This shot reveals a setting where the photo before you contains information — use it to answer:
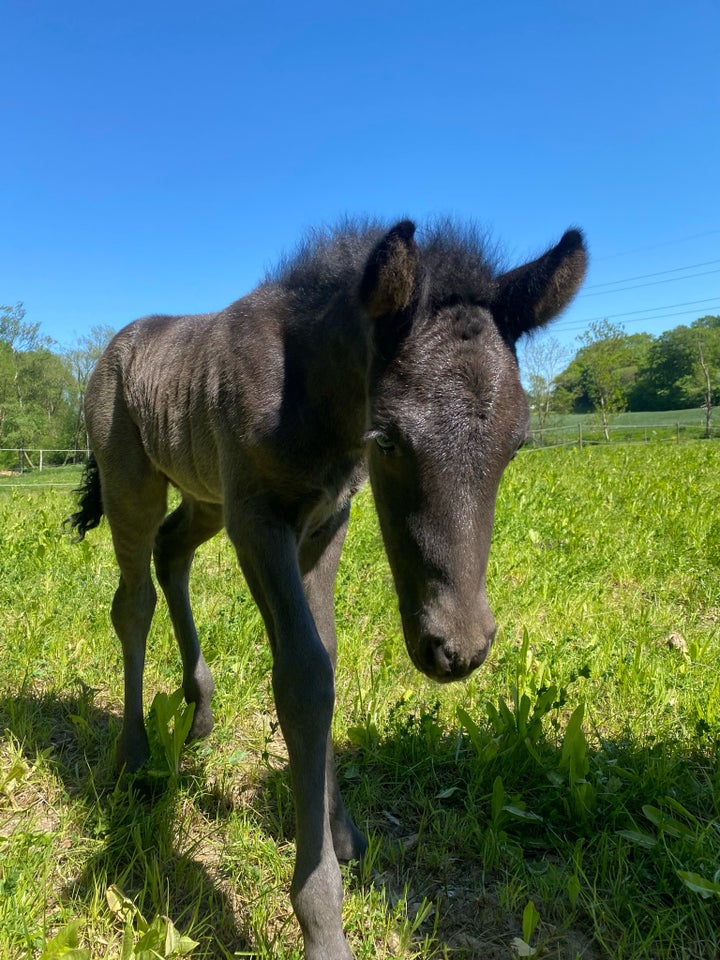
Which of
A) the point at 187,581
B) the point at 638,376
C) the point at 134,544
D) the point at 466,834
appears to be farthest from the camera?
the point at 638,376

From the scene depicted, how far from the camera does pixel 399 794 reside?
269cm

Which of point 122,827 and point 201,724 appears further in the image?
point 201,724

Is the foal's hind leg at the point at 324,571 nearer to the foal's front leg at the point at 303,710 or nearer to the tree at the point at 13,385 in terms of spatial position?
the foal's front leg at the point at 303,710

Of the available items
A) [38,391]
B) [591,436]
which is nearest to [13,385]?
[38,391]

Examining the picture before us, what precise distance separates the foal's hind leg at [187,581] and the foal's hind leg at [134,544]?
0.64ft

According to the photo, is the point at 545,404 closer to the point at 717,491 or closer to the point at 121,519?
the point at 717,491

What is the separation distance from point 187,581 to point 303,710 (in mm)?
1841

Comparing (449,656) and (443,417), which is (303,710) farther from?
(443,417)

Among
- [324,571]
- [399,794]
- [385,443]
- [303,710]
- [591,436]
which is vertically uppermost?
[591,436]

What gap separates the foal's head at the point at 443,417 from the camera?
1779 millimetres

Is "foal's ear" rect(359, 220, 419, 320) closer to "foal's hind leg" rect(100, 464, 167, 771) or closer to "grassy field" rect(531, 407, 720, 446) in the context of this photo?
"foal's hind leg" rect(100, 464, 167, 771)

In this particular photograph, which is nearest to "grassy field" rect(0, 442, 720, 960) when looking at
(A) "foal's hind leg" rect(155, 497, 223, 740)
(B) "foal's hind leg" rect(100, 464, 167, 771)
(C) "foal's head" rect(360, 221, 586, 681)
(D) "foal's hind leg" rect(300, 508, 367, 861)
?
(A) "foal's hind leg" rect(155, 497, 223, 740)

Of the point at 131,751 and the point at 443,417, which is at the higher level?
the point at 443,417

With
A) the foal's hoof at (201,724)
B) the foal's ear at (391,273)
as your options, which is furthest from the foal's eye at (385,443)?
the foal's hoof at (201,724)
